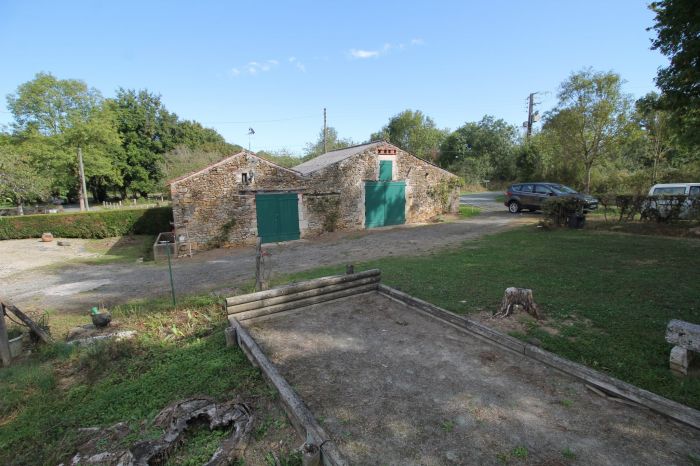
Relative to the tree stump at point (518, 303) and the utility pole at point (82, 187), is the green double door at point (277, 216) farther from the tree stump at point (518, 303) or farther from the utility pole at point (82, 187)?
the utility pole at point (82, 187)

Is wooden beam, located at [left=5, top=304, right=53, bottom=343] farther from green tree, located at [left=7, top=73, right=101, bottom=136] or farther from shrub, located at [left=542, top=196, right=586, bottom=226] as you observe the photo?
green tree, located at [left=7, top=73, right=101, bottom=136]

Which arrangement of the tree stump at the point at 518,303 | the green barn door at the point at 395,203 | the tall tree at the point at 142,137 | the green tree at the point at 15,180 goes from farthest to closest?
the tall tree at the point at 142,137 → the green tree at the point at 15,180 → the green barn door at the point at 395,203 → the tree stump at the point at 518,303

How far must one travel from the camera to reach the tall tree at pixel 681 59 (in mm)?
7258

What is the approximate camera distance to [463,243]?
12.1m

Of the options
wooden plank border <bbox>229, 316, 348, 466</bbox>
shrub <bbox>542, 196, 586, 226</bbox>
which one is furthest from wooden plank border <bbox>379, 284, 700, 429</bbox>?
shrub <bbox>542, 196, 586, 226</bbox>

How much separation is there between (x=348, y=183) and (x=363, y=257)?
7032mm

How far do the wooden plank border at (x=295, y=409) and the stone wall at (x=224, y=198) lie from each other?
33.7 ft

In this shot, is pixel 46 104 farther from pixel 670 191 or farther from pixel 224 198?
pixel 670 191

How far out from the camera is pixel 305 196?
15672mm

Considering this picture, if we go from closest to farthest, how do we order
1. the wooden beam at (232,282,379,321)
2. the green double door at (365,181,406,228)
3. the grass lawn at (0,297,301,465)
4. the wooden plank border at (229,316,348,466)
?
the wooden plank border at (229,316,348,466) < the grass lawn at (0,297,301,465) < the wooden beam at (232,282,379,321) < the green double door at (365,181,406,228)

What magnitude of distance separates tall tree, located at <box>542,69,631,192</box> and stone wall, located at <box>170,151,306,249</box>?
1642cm

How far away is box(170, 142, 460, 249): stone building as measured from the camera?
1338 cm

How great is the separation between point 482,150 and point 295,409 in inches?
1767

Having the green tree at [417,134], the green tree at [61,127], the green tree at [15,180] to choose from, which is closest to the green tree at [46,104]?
the green tree at [61,127]
